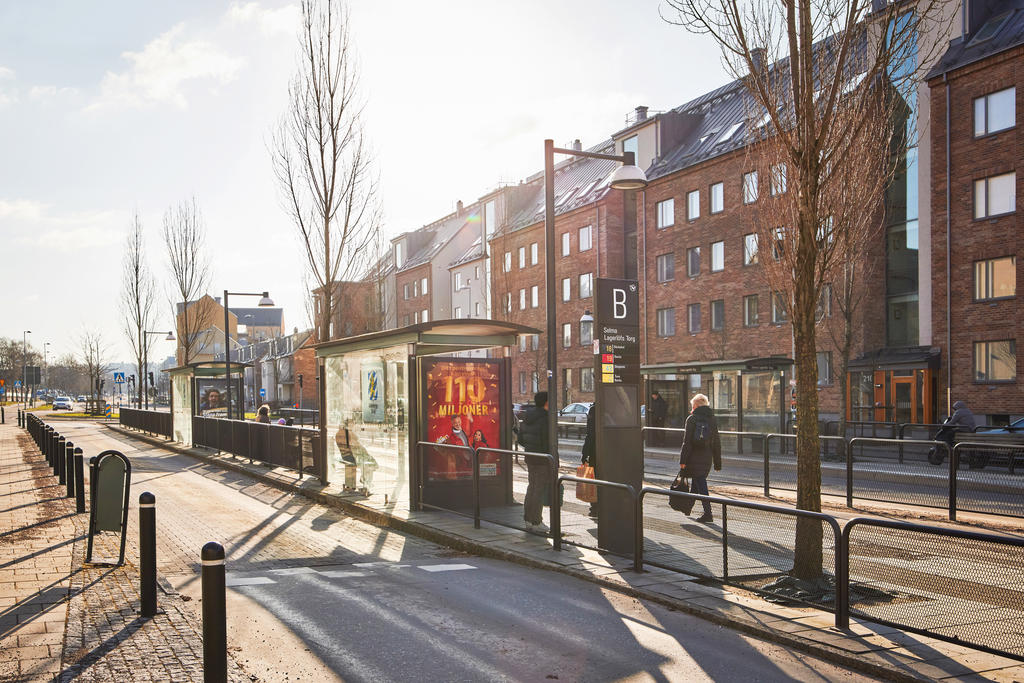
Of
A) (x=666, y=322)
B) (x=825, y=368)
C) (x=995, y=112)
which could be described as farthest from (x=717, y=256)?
(x=995, y=112)

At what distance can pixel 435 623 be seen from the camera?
658 centimetres

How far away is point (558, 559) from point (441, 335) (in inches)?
169

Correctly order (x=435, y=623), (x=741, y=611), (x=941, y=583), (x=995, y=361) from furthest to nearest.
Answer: (x=995, y=361) → (x=741, y=611) → (x=435, y=623) → (x=941, y=583)

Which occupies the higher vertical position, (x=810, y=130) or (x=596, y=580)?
(x=810, y=130)

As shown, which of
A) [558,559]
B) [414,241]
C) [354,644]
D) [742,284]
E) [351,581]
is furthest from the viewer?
[414,241]

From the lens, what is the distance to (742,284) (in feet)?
125

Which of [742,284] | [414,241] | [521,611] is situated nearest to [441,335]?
[521,611]

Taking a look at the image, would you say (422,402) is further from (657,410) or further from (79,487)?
(657,410)

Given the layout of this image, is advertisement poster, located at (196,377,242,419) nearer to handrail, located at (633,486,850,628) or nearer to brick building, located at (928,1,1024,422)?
handrail, located at (633,486,850,628)

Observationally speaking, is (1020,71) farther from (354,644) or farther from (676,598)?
(354,644)

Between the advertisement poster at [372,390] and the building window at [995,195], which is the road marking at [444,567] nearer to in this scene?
the advertisement poster at [372,390]

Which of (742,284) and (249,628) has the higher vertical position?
(742,284)

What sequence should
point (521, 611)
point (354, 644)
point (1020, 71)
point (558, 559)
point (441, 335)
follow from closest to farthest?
point (354, 644)
point (521, 611)
point (558, 559)
point (441, 335)
point (1020, 71)

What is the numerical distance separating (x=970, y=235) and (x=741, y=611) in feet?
87.5
